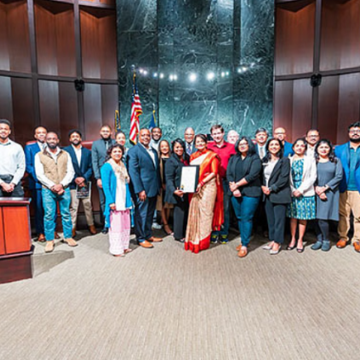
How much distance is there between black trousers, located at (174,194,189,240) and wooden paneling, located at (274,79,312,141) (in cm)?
337

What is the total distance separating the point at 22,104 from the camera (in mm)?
5668

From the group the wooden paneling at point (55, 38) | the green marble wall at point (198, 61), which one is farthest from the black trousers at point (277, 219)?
the wooden paneling at point (55, 38)

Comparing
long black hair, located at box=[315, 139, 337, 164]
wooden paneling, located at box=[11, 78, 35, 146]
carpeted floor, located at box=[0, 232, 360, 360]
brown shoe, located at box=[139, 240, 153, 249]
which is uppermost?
wooden paneling, located at box=[11, 78, 35, 146]

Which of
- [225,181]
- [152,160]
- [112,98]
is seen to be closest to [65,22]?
[112,98]

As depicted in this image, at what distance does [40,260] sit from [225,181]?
2.55 m

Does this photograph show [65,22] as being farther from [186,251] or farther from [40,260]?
[186,251]

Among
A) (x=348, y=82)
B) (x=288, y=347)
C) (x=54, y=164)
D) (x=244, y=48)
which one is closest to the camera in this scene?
(x=288, y=347)

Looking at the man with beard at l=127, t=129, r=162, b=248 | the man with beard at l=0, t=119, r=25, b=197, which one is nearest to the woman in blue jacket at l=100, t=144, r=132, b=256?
the man with beard at l=127, t=129, r=162, b=248

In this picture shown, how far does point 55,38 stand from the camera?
5.94 m

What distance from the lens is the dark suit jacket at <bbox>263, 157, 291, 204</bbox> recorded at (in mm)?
3430

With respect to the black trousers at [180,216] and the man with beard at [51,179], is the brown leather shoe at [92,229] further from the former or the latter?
the black trousers at [180,216]

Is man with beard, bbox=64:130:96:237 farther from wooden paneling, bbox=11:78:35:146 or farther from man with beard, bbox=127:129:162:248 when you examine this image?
wooden paneling, bbox=11:78:35:146

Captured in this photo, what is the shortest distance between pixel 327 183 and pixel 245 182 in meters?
1.10

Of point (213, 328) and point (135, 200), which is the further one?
point (135, 200)
